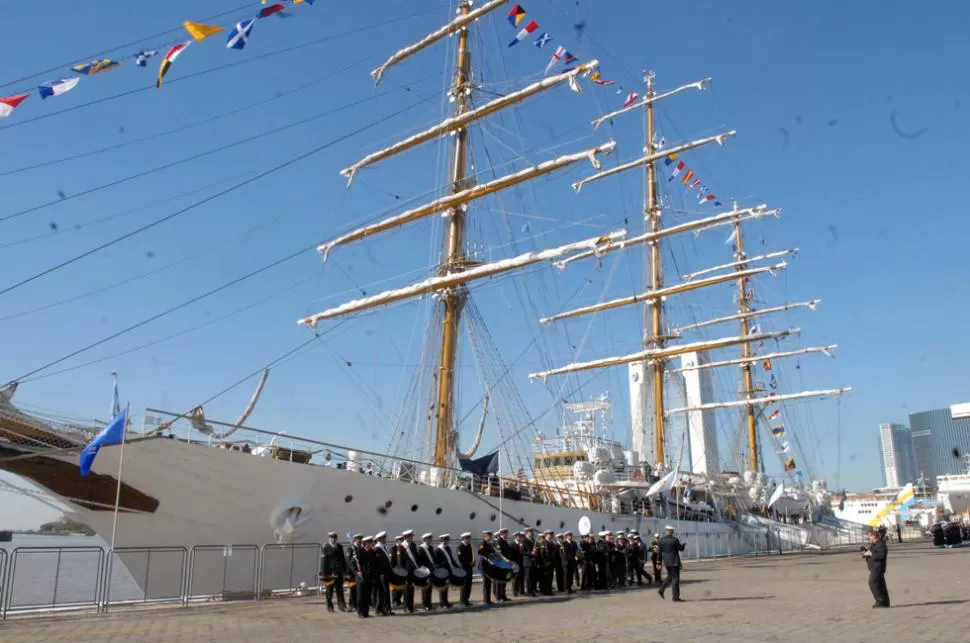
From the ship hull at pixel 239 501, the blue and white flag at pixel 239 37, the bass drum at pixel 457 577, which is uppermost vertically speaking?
the blue and white flag at pixel 239 37

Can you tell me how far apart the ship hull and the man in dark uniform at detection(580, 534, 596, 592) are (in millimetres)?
4373

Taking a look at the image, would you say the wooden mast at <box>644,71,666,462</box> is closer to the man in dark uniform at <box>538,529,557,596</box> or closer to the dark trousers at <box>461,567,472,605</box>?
the man in dark uniform at <box>538,529,557,596</box>

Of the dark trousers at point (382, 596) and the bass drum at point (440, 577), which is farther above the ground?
the bass drum at point (440, 577)

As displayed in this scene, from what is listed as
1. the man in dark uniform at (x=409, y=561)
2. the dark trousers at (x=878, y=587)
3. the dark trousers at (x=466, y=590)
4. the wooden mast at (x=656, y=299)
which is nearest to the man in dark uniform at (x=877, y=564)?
the dark trousers at (x=878, y=587)

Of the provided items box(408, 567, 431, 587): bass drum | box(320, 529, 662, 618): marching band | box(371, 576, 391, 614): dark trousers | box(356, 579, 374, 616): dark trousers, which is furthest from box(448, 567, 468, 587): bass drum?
box(356, 579, 374, 616): dark trousers

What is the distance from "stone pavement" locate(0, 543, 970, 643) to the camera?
29.5ft

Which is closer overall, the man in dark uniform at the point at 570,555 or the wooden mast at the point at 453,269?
the man in dark uniform at the point at 570,555

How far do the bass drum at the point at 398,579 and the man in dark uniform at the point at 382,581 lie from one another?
65mm

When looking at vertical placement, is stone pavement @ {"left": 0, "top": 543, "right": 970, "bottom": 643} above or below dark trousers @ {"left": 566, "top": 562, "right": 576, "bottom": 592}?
below

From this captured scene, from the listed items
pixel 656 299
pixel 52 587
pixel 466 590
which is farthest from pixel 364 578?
pixel 656 299

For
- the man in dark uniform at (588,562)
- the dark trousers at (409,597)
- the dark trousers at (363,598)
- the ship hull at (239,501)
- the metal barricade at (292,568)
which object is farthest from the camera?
the man in dark uniform at (588,562)

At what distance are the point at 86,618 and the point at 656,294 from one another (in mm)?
33314

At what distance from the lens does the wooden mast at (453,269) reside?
24.0 m

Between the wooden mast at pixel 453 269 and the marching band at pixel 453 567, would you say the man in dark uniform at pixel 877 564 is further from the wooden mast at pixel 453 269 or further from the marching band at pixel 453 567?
the wooden mast at pixel 453 269
